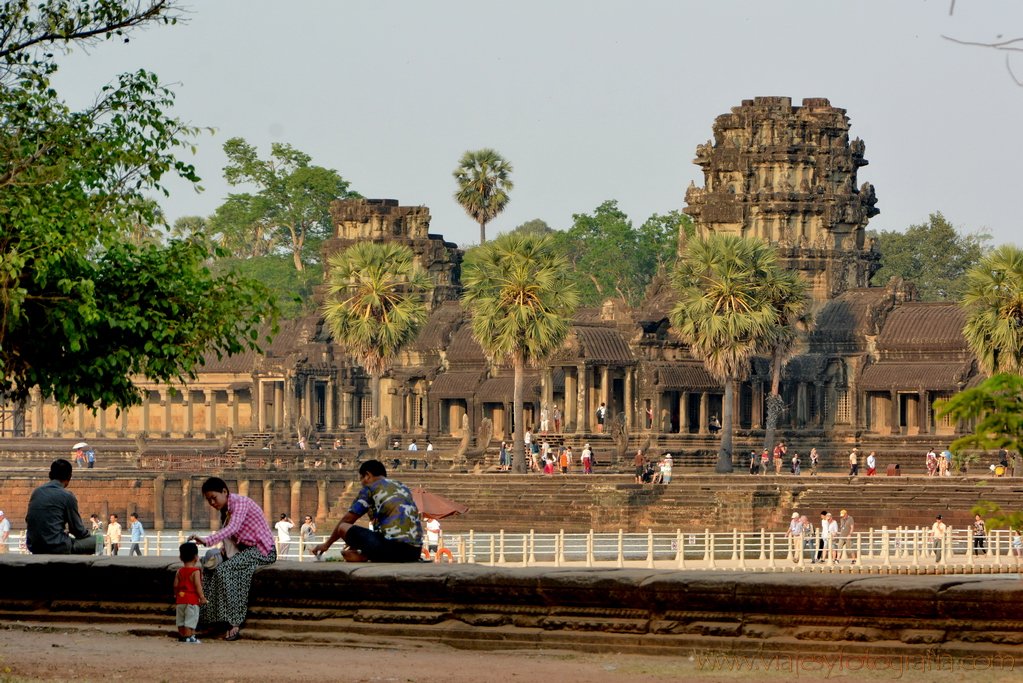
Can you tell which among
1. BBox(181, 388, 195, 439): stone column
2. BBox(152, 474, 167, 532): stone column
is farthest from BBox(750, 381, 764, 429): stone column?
BBox(181, 388, 195, 439): stone column

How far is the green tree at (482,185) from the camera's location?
106 meters

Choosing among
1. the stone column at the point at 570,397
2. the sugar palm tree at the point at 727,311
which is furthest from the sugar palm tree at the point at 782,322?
the stone column at the point at 570,397

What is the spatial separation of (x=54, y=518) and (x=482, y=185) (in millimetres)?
84412

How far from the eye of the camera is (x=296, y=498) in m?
84.4

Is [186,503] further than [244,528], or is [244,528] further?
[186,503]

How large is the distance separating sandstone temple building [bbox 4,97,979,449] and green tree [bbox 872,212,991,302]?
129 ft

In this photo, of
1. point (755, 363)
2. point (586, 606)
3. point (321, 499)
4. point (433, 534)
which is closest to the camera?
point (586, 606)

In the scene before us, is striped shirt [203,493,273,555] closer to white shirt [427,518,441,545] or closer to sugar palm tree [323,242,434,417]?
white shirt [427,518,441,545]

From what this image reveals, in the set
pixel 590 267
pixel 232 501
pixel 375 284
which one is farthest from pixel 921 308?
pixel 232 501

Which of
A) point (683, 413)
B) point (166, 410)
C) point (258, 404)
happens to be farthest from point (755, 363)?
point (166, 410)

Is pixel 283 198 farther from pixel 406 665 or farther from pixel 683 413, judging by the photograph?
pixel 406 665

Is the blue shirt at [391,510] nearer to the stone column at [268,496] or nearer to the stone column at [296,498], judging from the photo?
the stone column at [296,498]

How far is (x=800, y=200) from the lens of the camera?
8800cm

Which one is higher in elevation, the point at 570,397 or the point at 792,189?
the point at 792,189
